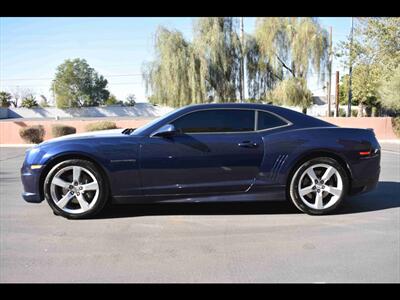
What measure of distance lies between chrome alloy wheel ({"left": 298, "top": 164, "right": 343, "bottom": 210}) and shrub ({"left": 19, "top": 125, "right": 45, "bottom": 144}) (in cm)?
1761

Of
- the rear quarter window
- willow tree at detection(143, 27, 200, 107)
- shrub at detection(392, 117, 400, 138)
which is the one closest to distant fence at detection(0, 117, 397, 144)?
shrub at detection(392, 117, 400, 138)

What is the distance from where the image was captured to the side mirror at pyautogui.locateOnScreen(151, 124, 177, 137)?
486 cm

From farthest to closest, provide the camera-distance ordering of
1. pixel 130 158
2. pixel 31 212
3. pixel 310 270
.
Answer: pixel 31 212 → pixel 130 158 → pixel 310 270

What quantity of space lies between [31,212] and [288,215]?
11.4ft

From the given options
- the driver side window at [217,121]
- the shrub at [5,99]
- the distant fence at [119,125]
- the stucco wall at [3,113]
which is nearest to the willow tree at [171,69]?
the distant fence at [119,125]

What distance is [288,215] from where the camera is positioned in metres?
5.07

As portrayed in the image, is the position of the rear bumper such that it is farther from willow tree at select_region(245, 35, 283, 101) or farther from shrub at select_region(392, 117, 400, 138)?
willow tree at select_region(245, 35, 283, 101)

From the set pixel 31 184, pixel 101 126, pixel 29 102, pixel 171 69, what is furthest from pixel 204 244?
pixel 29 102

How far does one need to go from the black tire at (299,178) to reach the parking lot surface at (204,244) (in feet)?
0.38

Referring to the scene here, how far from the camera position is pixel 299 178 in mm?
5016

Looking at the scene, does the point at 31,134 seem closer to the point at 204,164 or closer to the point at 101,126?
the point at 101,126
